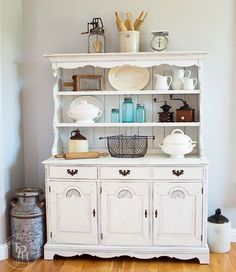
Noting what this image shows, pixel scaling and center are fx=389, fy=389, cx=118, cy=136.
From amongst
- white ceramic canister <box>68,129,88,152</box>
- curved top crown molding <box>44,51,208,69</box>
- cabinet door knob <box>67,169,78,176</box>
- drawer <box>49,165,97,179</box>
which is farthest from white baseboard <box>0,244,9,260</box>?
curved top crown molding <box>44,51,208,69</box>

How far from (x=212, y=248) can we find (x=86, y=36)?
2166 millimetres

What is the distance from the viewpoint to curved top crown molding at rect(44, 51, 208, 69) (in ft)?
10.4

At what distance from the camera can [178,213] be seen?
121 inches

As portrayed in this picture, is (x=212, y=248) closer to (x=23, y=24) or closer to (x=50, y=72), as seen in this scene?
(x=50, y=72)

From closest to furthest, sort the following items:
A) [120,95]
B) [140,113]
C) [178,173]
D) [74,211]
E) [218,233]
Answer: [178,173] → [74,211] → [218,233] → [140,113] → [120,95]

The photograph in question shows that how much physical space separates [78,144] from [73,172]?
28 centimetres

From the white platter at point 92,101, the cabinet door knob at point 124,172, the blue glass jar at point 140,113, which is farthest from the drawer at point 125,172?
the white platter at point 92,101

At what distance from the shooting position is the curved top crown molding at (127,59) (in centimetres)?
317

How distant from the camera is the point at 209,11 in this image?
3404mm

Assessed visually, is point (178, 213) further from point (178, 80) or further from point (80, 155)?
point (178, 80)

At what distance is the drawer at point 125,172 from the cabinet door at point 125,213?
0.19 feet

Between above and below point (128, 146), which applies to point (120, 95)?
above

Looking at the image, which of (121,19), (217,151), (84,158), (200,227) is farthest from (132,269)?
(121,19)

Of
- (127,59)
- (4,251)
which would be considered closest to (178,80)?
(127,59)
